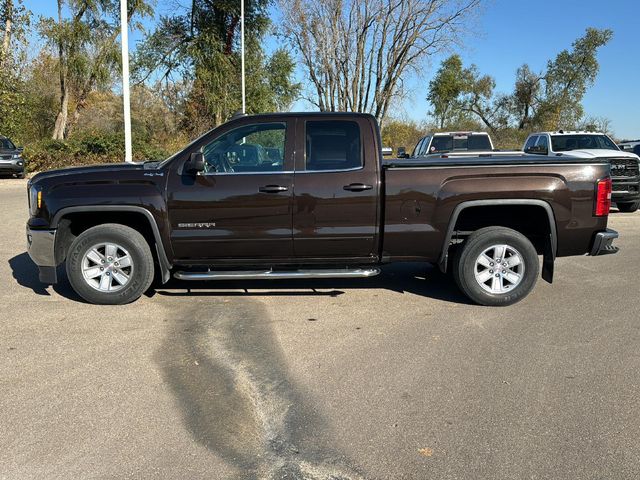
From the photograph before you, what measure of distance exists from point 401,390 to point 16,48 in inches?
1208

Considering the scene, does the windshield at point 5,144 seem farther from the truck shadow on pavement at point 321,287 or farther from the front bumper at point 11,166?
the truck shadow on pavement at point 321,287

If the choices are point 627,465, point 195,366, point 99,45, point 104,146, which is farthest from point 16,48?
point 627,465

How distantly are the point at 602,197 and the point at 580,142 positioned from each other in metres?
9.75

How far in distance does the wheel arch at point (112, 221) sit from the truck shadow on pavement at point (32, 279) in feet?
2.07

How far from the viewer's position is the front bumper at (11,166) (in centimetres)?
2214

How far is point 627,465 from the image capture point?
2922 mm

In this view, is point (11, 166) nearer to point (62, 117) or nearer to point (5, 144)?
point (5, 144)

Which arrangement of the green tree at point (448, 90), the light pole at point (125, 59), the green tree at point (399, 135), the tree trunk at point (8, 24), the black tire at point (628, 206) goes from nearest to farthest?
the light pole at point (125, 59)
the black tire at point (628, 206)
the tree trunk at point (8, 24)
the green tree at point (399, 135)
the green tree at point (448, 90)

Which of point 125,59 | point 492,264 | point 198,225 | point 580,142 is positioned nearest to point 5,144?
point 125,59

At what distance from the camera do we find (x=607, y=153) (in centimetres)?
1304

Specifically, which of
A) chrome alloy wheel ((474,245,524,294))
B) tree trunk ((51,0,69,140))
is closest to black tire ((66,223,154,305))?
chrome alloy wheel ((474,245,524,294))

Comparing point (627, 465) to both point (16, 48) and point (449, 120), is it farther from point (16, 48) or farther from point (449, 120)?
point (449, 120)

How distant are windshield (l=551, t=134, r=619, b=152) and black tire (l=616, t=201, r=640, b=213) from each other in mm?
1500

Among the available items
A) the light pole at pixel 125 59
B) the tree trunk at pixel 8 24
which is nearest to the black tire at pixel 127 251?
the light pole at pixel 125 59
